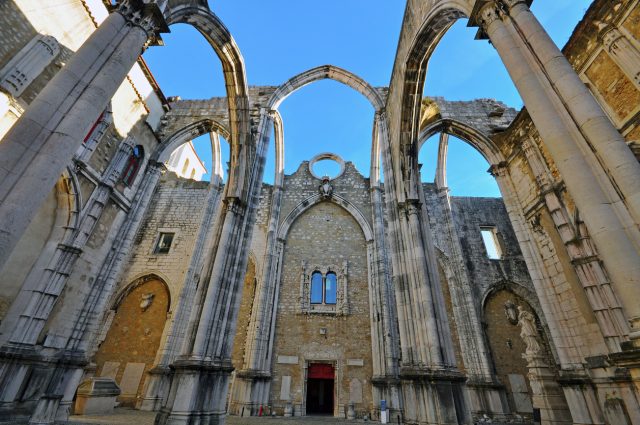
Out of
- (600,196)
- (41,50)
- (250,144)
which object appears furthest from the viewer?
(250,144)

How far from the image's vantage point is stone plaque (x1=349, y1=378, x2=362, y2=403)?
10586mm

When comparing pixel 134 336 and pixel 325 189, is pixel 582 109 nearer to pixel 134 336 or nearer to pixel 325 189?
pixel 325 189

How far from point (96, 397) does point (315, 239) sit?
9397 mm

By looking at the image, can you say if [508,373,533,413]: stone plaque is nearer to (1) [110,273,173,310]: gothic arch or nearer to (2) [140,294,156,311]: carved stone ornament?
(1) [110,273,173,310]: gothic arch

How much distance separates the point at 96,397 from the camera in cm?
825

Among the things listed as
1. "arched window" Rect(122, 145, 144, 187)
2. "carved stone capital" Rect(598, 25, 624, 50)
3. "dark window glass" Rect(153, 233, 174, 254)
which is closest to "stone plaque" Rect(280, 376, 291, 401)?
"dark window glass" Rect(153, 233, 174, 254)

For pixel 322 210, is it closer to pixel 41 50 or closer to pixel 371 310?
pixel 371 310

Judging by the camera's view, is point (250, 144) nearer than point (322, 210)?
Yes

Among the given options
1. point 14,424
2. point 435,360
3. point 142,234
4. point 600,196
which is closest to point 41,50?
point 14,424

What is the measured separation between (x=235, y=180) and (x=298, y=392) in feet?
28.2

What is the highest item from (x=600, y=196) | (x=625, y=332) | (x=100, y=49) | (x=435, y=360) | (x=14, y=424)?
(x=100, y=49)

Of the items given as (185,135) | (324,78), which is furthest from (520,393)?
(185,135)

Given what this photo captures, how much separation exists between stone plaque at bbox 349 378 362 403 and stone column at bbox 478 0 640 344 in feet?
34.6

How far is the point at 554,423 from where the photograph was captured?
21.2 ft
